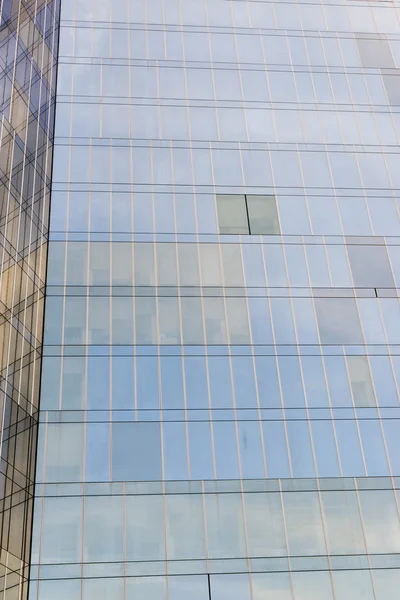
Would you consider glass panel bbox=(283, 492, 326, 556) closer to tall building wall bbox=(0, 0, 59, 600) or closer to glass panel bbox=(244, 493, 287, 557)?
glass panel bbox=(244, 493, 287, 557)

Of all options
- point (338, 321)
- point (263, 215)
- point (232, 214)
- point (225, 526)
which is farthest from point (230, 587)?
point (263, 215)

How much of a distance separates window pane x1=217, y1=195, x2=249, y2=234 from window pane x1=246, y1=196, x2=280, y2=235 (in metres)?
0.41

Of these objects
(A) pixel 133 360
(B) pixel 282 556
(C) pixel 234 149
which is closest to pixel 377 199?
(C) pixel 234 149

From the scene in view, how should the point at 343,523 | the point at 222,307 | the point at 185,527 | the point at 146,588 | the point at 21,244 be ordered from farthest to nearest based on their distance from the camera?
1. the point at 222,307
2. the point at 21,244
3. the point at 343,523
4. the point at 185,527
5. the point at 146,588

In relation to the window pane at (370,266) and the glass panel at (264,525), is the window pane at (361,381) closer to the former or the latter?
the window pane at (370,266)

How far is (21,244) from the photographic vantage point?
34.4 meters

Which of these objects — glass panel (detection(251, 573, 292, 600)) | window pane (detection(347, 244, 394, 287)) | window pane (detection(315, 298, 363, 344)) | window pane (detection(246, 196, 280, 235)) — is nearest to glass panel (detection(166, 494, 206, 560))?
glass panel (detection(251, 573, 292, 600))

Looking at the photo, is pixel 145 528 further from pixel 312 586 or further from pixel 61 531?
pixel 312 586

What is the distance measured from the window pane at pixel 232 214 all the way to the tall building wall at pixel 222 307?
137mm

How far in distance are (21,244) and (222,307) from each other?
36.8 ft

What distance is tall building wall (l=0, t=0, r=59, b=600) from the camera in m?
28.6

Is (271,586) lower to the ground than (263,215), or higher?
lower

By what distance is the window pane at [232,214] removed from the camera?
3784cm

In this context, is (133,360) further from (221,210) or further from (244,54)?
(244,54)
